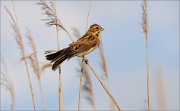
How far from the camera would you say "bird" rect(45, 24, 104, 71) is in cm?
428

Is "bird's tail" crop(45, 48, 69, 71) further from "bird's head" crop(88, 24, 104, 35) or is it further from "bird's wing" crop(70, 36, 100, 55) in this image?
"bird's head" crop(88, 24, 104, 35)

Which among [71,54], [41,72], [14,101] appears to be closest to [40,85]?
[41,72]

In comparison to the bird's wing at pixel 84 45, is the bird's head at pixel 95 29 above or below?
above

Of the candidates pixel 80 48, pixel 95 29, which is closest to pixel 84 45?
pixel 80 48

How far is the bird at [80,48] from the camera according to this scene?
428 cm

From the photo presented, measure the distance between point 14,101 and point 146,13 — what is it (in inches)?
97.3

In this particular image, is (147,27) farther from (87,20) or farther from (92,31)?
(92,31)

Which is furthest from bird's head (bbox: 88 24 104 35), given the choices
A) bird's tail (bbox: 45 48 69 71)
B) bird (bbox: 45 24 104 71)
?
bird's tail (bbox: 45 48 69 71)

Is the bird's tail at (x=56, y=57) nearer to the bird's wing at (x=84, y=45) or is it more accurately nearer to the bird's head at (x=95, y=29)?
the bird's wing at (x=84, y=45)

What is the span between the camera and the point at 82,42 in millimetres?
4891

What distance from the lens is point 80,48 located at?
188 inches

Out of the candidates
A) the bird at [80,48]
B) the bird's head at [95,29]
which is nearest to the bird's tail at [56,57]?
the bird at [80,48]

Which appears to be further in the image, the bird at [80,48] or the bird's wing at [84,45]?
the bird's wing at [84,45]

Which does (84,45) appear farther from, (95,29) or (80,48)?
(95,29)
